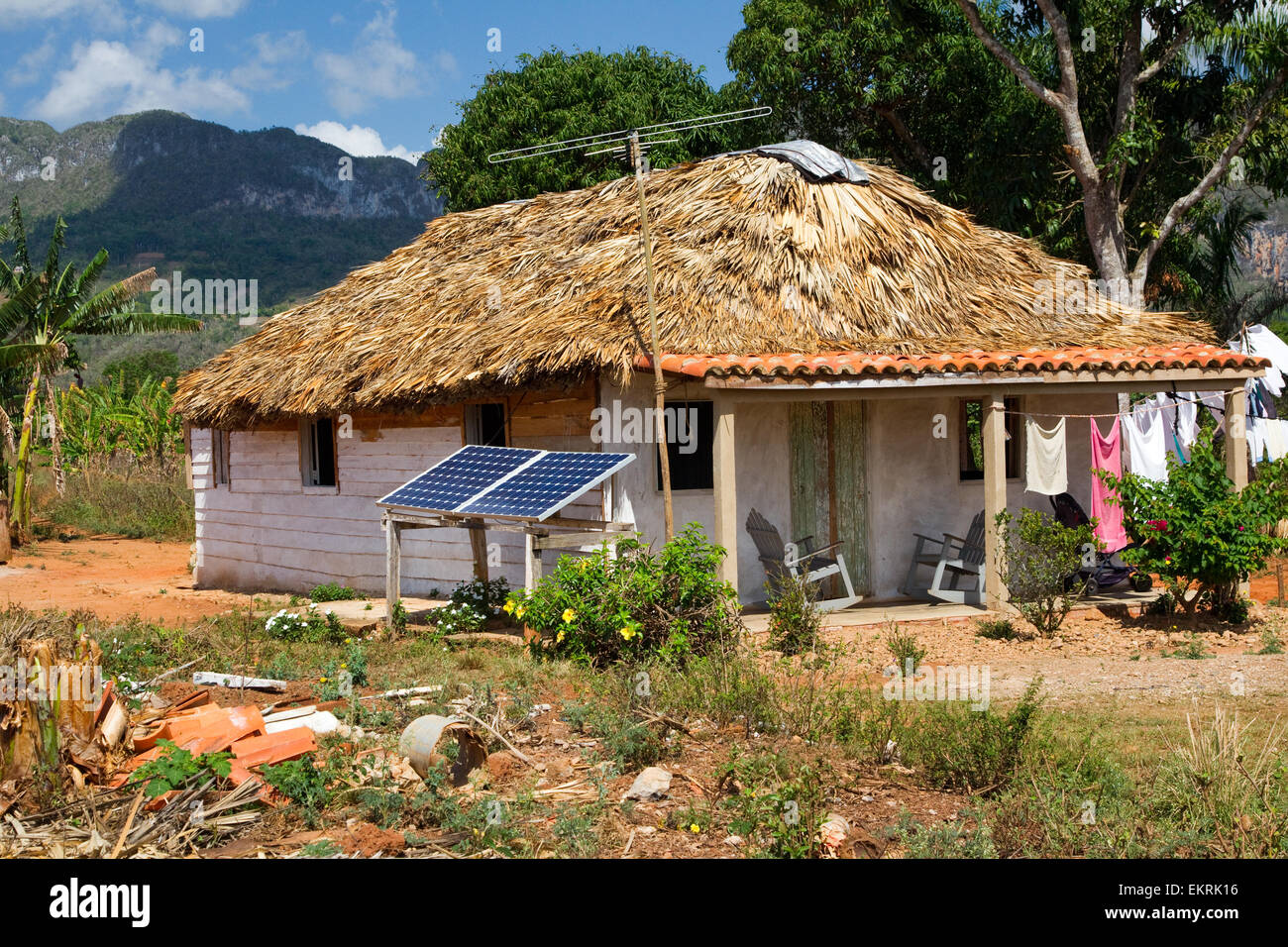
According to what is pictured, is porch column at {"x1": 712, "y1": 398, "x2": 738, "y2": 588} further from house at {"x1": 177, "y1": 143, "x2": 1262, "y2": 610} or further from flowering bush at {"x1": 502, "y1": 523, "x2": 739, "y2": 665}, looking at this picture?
flowering bush at {"x1": 502, "y1": 523, "x2": 739, "y2": 665}

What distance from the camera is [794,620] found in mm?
9375

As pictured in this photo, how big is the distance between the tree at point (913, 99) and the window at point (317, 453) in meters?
11.2

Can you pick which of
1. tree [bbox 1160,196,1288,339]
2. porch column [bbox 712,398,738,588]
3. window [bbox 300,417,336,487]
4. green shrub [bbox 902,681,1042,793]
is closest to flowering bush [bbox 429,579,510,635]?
porch column [bbox 712,398,738,588]

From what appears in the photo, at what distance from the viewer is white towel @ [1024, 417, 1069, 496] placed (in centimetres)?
1088

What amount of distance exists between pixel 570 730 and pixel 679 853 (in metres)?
2.04

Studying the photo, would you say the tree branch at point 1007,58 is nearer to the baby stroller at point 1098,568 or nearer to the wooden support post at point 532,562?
the baby stroller at point 1098,568

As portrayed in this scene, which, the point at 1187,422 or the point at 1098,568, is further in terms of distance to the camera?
the point at 1187,422

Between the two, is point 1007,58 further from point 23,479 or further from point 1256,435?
point 23,479

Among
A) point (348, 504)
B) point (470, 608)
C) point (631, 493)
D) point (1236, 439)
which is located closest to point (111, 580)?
point (348, 504)

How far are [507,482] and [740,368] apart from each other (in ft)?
7.73

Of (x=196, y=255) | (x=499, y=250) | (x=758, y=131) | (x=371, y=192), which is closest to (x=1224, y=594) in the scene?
(x=499, y=250)

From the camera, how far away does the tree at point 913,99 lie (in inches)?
773
